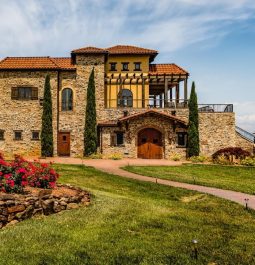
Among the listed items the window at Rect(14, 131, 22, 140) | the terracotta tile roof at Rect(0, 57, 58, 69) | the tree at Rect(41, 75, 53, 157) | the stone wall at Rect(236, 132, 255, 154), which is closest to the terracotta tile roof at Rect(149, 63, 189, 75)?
the stone wall at Rect(236, 132, 255, 154)

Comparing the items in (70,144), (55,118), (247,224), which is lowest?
(247,224)

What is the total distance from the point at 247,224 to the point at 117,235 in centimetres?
430

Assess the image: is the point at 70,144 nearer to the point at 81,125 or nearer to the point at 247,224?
the point at 81,125

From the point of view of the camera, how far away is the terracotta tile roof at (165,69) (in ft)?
122

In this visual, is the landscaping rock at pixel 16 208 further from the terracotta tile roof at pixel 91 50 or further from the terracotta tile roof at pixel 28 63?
the terracotta tile roof at pixel 91 50

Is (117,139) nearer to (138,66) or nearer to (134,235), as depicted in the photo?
(138,66)

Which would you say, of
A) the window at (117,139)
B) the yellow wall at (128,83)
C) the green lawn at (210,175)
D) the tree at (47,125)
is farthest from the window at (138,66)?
the green lawn at (210,175)

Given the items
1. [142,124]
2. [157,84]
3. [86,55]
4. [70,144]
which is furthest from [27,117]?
[157,84]

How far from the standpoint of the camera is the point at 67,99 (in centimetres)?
3453

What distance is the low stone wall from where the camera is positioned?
9422mm

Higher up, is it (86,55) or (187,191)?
(86,55)

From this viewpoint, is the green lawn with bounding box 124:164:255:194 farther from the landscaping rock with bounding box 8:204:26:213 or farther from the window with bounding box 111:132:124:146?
the landscaping rock with bounding box 8:204:26:213

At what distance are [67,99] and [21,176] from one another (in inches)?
942

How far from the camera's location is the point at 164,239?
8.40 meters
